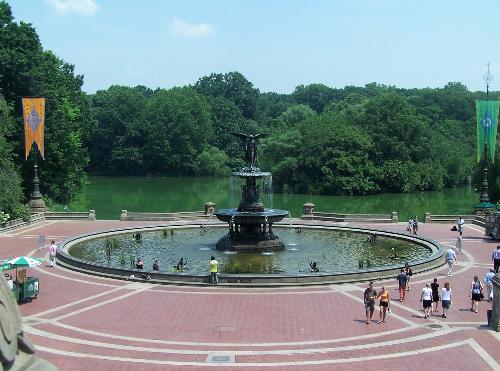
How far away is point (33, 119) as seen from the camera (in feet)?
175

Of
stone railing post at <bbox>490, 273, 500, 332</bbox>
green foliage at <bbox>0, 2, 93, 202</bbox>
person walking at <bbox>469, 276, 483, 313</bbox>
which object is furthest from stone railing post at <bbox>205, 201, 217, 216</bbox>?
stone railing post at <bbox>490, 273, 500, 332</bbox>

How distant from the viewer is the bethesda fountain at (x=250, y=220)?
36.9 meters

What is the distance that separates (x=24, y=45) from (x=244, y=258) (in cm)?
3825

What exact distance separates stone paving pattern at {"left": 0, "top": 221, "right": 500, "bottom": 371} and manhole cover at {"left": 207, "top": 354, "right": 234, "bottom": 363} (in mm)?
27

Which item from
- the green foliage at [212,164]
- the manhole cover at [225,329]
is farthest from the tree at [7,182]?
the green foliage at [212,164]

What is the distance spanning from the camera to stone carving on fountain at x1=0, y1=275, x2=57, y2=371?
734 centimetres

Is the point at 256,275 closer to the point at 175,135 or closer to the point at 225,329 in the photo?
the point at 225,329

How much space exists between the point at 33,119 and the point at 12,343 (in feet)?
159

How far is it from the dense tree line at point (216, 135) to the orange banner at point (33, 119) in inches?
60.3

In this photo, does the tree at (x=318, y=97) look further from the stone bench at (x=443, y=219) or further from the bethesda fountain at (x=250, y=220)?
the bethesda fountain at (x=250, y=220)

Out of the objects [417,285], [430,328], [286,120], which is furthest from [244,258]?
[286,120]

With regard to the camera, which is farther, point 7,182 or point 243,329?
point 7,182

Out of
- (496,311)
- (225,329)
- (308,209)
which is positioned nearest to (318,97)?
(308,209)

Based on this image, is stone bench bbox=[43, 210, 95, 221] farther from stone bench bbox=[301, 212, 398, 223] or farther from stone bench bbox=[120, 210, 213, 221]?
stone bench bbox=[301, 212, 398, 223]
